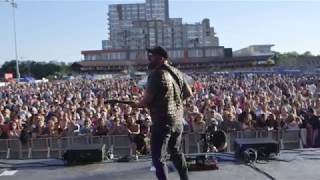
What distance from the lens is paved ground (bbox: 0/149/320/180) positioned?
7109 millimetres

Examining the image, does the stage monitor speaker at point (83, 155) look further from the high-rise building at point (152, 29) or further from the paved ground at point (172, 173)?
the high-rise building at point (152, 29)

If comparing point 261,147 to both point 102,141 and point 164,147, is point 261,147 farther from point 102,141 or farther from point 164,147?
point 102,141

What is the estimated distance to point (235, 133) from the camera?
1208 centimetres

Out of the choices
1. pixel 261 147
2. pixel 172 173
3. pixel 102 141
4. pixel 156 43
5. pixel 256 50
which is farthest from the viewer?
pixel 156 43

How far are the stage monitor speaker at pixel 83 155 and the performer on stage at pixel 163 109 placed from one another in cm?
263

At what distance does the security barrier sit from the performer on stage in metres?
4.98

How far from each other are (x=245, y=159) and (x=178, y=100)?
2326 millimetres

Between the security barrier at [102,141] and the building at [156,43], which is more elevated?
the building at [156,43]

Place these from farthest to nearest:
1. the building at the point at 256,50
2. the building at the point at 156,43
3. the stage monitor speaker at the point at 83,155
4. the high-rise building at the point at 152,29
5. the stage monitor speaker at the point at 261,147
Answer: the high-rise building at the point at 152,29, the building at the point at 256,50, the building at the point at 156,43, the stage monitor speaker at the point at 83,155, the stage monitor speaker at the point at 261,147

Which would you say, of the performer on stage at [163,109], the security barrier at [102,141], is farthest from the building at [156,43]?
the performer on stage at [163,109]

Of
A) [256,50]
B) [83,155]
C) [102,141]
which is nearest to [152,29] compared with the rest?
[256,50]

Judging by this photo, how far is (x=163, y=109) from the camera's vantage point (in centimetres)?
598

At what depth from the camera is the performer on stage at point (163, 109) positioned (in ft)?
19.5

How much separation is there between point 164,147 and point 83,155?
2875 mm
